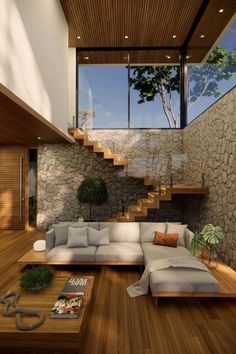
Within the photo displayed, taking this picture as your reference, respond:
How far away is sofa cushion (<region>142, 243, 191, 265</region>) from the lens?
4.68 m

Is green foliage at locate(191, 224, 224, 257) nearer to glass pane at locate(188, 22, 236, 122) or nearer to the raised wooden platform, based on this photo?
the raised wooden platform

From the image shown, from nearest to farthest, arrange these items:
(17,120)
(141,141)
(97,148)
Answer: (17,120) < (97,148) < (141,141)

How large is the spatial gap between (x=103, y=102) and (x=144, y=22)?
277 cm

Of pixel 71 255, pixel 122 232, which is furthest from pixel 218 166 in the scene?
pixel 71 255

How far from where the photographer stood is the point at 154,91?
930 centimetres

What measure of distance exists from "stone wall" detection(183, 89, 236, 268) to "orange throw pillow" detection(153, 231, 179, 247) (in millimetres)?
1034

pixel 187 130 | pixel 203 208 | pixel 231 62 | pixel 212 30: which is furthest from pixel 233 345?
pixel 212 30

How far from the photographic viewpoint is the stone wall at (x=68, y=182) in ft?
28.8

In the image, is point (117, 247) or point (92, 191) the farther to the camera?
point (92, 191)

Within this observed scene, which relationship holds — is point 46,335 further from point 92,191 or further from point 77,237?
point 92,191

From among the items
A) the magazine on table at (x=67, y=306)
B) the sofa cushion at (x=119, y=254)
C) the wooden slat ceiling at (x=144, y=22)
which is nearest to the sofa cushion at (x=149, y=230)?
the sofa cushion at (x=119, y=254)

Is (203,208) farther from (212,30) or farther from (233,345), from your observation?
(212,30)

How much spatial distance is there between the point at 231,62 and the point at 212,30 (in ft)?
11.0

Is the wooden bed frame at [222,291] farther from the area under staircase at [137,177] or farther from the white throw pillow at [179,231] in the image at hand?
the area under staircase at [137,177]
